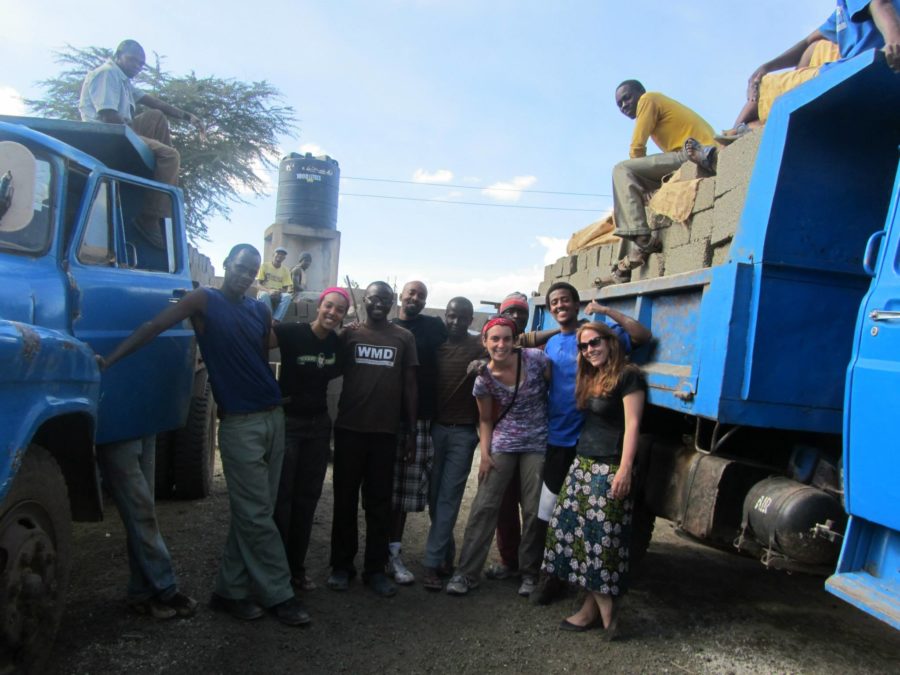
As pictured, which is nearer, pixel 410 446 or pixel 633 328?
pixel 633 328

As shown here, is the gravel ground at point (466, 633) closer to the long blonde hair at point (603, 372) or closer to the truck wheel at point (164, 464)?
the truck wheel at point (164, 464)

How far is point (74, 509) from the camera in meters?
2.92

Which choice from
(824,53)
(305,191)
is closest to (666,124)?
(824,53)

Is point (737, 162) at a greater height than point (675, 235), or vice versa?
point (737, 162)

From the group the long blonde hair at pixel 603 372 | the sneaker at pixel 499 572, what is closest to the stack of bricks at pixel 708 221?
the long blonde hair at pixel 603 372

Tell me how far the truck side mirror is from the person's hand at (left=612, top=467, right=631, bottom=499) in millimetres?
2710

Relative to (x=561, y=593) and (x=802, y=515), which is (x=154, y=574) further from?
(x=802, y=515)

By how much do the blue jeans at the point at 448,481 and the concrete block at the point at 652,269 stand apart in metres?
1.37

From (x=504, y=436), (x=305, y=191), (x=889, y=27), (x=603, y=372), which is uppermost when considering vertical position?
(x=305, y=191)

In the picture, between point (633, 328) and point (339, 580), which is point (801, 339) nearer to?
point (633, 328)

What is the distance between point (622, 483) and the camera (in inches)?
131

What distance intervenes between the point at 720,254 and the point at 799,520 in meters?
→ 1.31

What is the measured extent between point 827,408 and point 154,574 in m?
3.04

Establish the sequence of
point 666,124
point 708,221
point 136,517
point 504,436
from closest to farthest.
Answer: point 136,517
point 708,221
point 504,436
point 666,124
